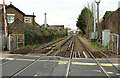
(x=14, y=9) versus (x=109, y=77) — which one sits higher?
(x=14, y=9)

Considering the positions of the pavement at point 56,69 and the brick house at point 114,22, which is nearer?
the pavement at point 56,69

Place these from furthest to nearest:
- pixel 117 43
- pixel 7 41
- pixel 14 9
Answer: pixel 14 9 < pixel 7 41 < pixel 117 43

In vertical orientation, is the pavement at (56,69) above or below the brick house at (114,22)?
below

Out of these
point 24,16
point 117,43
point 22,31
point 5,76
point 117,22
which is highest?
point 24,16

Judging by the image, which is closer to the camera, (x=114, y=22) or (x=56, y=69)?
(x=56, y=69)

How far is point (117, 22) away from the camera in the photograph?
19.3m

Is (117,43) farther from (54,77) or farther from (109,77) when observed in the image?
(54,77)

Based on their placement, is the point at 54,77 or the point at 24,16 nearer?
the point at 54,77

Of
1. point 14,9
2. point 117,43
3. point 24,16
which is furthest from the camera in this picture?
point 24,16

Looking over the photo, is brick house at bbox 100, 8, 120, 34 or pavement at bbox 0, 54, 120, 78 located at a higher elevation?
brick house at bbox 100, 8, 120, 34

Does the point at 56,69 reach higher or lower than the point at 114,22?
lower

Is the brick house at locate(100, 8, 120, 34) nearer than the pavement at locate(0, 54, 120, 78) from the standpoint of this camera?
No

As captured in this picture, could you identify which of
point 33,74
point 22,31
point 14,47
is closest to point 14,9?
point 22,31

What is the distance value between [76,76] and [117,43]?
7102mm
